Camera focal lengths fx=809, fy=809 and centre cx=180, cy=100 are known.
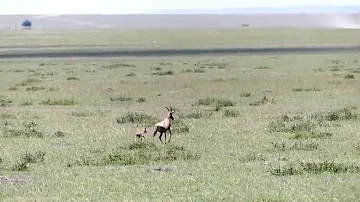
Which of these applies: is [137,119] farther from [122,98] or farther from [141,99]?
[122,98]

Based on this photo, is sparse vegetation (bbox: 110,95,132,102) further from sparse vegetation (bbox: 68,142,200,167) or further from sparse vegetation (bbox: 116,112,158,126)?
sparse vegetation (bbox: 68,142,200,167)

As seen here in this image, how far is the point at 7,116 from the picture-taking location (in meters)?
25.6

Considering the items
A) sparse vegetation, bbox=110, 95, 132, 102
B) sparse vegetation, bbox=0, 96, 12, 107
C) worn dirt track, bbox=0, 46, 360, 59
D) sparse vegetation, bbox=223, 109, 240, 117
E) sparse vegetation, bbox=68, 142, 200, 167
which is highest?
sparse vegetation, bbox=68, 142, 200, 167

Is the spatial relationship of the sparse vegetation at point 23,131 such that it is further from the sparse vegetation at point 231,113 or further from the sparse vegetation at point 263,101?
the sparse vegetation at point 263,101

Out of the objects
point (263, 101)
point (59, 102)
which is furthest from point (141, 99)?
point (263, 101)

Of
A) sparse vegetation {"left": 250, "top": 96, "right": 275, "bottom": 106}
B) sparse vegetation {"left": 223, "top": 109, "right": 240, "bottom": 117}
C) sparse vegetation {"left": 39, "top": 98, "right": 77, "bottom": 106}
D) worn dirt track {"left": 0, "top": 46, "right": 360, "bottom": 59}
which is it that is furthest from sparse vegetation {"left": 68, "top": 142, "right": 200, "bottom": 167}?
worn dirt track {"left": 0, "top": 46, "right": 360, "bottom": 59}

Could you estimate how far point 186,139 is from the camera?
1997 centimetres

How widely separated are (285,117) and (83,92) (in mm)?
12976

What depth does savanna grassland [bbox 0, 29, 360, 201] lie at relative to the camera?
1393cm

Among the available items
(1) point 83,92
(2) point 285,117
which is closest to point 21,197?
(2) point 285,117

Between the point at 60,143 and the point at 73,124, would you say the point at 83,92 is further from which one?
the point at 60,143

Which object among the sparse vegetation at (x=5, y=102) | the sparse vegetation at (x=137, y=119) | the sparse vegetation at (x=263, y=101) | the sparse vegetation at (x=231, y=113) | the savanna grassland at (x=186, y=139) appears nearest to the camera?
the savanna grassland at (x=186, y=139)

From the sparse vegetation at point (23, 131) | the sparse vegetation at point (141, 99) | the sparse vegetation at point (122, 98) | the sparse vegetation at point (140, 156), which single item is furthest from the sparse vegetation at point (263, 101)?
the sparse vegetation at point (140, 156)

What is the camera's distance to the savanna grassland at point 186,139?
548 inches
